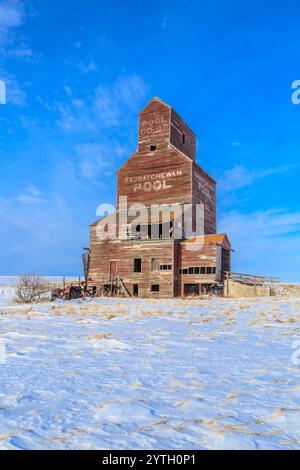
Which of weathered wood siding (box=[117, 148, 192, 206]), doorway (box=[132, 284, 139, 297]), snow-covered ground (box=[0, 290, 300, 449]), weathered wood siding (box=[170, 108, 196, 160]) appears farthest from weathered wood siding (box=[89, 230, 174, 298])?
snow-covered ground (box=[0, 290, 300, 449])

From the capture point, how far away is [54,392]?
11.3 ft

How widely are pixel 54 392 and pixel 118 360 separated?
1.55 metres

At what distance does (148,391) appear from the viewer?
3.51 meters

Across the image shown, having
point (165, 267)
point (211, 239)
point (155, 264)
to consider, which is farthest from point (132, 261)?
point (211, 239)

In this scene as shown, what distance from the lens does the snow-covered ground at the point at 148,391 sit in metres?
2.47

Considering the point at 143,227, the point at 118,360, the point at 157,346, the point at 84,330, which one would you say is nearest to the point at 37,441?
the point at 118,360

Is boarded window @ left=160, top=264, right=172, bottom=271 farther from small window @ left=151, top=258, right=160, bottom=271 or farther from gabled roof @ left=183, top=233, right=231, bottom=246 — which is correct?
gabled roof @ left=183, top=233, right=231, bottom=246

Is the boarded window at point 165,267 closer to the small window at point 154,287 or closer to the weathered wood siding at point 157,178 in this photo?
the small window at point 154,287

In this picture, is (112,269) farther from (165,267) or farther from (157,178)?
(157,178)

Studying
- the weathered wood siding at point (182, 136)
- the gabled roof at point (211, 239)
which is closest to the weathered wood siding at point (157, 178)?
the weathered wood siding at point (182, 136)

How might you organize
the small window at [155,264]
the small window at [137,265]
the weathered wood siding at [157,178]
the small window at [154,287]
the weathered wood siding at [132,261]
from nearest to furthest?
1. the weathered wood siding at [132,261]
2. the small window at [154,287]
3. the small window at [155,264]
4. the small window at [137,265]
5. the weathered wood siding at [157,178]

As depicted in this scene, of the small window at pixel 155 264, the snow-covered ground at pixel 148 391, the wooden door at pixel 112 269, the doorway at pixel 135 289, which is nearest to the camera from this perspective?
the snow-covered ground at pixel 148 391

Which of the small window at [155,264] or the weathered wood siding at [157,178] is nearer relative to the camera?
the small window at [155,264]
